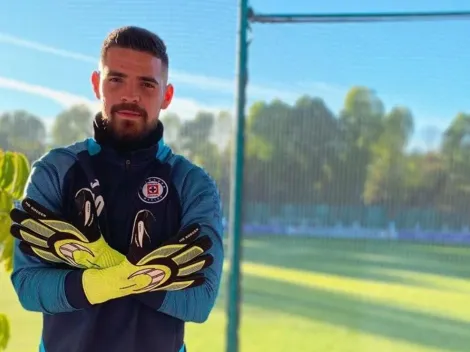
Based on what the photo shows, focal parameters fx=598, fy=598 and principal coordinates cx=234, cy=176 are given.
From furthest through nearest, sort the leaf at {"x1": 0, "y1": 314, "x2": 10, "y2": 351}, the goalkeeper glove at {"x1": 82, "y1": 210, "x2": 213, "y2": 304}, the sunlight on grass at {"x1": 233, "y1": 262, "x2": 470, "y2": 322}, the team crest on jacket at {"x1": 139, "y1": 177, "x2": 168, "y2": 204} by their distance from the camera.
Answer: the sunlight on grass at {"x1": 233, "y1": 262, "x2": 470, "y2": 322} < the leaf at {"x1": 0, "y1": 314, "x2": 10, "y2": 351} < the team crest on jacket at {"x1": 139, "y1": 177, "x2": 168, "y2": 204} < the goalkeeper glove at {"x1": 82, "y1": 210, "x2": 213, "y2": 304}

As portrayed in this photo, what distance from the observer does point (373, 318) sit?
7.16 ft

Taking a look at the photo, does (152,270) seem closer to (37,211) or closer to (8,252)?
(37,211)

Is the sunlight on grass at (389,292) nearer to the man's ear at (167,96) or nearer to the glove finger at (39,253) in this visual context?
the man's ear at (167,96)

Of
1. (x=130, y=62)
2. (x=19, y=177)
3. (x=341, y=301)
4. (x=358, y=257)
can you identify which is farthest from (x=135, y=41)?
(x=341, y=301)

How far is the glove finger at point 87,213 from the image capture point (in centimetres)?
103

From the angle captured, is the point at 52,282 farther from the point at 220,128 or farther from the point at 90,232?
the point at 220,128

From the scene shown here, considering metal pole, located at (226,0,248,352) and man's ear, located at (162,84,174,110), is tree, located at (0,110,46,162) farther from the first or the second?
man's ear, located at (162,84,174,110)

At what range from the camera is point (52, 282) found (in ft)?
3.34

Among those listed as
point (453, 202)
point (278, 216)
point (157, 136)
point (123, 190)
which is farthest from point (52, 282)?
point (453, 202)

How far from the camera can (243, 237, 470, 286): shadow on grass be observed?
82.7 inches

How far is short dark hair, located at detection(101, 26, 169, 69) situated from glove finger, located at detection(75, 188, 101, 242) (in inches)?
10.8

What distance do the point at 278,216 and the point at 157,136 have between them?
1.06 m

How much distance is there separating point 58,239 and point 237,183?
3.64ft

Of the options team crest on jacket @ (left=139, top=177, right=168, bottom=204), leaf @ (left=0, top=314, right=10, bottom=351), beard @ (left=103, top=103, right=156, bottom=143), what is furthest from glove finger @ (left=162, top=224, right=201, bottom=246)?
leaf @ (left=0, top=314, right=10, bottom=351)
